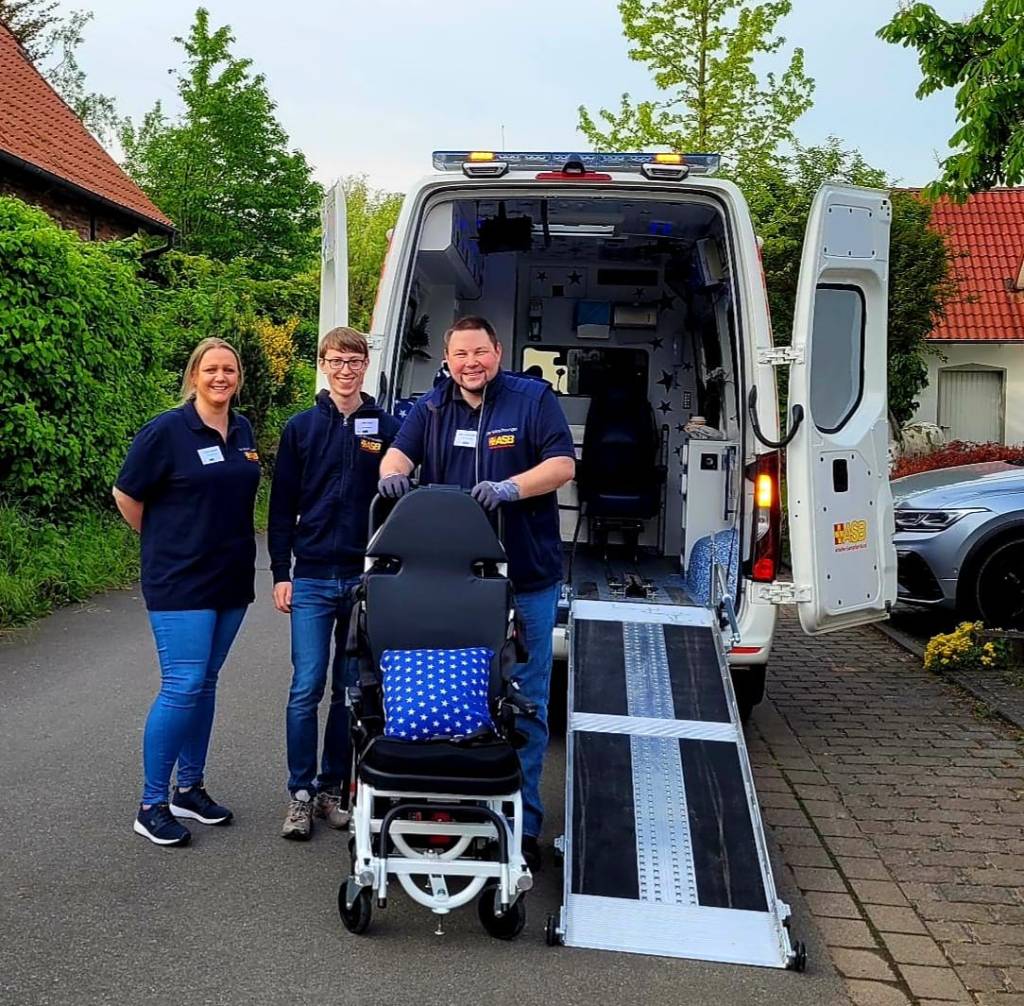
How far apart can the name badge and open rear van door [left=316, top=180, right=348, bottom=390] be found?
1109mm

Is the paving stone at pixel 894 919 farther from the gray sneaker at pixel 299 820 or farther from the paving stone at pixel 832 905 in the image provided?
the gray sneaker at pixel 299 820

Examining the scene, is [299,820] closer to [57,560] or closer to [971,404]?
[57,560]

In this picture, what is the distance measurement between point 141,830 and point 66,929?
86 cm

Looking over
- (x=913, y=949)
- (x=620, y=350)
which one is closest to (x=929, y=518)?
(x=620, y=350)

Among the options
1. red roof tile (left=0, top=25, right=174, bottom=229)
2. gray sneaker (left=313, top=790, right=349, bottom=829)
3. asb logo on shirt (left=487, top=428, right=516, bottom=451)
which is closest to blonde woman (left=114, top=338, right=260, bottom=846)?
gray sneaker (left=313, top=790, right=349, bottom=829)

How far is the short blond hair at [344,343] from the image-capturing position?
15.7ft

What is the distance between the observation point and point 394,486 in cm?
421

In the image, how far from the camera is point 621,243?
8625mm

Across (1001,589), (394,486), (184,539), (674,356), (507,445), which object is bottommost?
(1001,589)

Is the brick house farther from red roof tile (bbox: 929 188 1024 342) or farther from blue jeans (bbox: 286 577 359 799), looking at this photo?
blue jeans (bbox: 286 577 359 799)

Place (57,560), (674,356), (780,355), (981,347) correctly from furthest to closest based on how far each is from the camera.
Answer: (981,347) < (57,560) < (674,356) < (780,355)

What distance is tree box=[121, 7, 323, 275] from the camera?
1214 inches

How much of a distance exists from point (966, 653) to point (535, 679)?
4.74 meters

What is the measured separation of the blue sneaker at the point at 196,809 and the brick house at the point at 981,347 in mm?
19956
